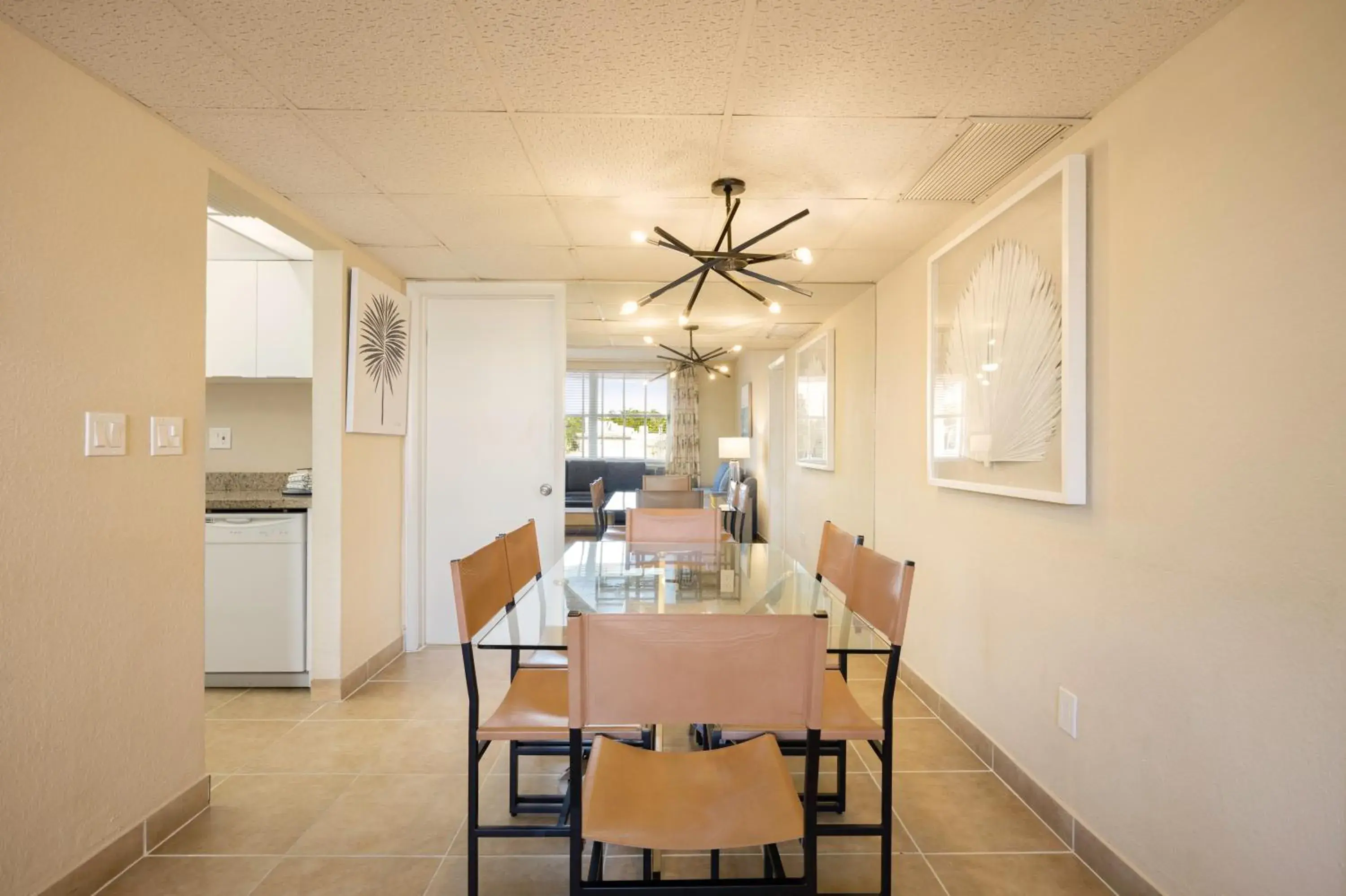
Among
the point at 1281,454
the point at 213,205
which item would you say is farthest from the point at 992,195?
the point at 213,205

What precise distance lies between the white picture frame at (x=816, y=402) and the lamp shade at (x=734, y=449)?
4.56ft

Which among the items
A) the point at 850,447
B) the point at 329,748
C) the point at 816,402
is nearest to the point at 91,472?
the point at 329,748

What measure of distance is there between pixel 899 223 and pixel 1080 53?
1272 mm

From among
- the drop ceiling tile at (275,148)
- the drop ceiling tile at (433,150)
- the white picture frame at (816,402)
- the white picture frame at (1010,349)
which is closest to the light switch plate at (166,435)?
the drop ceiling tile at (275,148)

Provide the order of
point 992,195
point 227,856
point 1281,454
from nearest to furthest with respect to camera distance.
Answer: point 1281,454, point 227,856, point 992,195

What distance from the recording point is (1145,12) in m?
1.50

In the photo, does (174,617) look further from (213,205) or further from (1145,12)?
(1145,12)

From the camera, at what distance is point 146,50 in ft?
5.49

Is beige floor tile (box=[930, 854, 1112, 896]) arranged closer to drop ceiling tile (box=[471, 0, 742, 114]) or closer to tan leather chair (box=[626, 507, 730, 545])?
tan leather chair (box=[626, 507, 730, 545])

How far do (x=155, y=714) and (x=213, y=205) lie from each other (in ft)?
6.29

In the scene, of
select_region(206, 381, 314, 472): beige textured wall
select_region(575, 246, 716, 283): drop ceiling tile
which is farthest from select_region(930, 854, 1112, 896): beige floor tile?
select_region(206, 381, 314, 472): beige textured wall

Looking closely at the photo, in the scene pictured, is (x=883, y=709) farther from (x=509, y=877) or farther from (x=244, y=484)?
(x=244, y=484)

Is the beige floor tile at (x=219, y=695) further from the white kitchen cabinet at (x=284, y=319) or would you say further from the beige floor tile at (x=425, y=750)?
the white kitchen cabinet at (x=284, y=319)

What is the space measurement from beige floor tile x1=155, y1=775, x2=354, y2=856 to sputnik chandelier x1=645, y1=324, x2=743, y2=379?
3.14m
